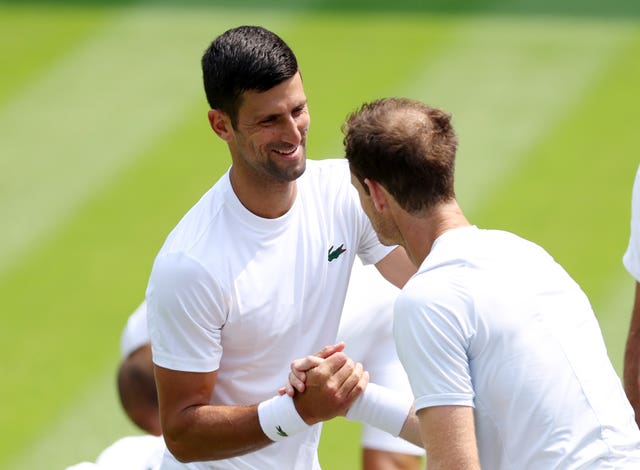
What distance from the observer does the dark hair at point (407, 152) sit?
2.83 m

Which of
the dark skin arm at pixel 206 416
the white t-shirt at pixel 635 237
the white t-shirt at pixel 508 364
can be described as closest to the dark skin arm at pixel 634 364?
the white t-shirt at pixel 635 237

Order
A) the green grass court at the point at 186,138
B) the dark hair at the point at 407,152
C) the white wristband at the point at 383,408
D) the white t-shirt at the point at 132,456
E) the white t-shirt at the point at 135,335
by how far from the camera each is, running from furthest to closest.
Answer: the green grass court at the point at 186,138 → the white t-shirt at the point at 135,335 → the white t-shirt at the point at 132,456 → the white wristband at the point at 383,408 → the dark hair at the point at 407,152

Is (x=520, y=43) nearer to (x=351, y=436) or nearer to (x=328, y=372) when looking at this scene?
(x=351, y=436)

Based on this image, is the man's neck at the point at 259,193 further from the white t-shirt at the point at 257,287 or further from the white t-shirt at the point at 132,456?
the white t-shirt at the point at 132,456

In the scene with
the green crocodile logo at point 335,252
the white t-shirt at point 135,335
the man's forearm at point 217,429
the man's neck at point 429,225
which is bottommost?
the white t-shirt at point 135,335

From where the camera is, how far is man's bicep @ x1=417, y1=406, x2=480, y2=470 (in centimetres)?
261

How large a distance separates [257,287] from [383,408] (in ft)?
1.50

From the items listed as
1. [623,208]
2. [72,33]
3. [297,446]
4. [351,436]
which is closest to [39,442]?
[351,436]

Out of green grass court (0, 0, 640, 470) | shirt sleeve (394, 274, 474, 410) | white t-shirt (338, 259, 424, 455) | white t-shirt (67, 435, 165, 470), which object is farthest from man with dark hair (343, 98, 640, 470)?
green grass court (0, 0, 640, 470)

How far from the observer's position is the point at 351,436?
17.4 ft

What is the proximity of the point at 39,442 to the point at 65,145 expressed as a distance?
2.47 metres

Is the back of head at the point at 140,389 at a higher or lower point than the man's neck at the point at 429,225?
lower

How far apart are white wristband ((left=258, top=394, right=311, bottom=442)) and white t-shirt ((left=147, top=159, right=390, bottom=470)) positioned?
0.18m

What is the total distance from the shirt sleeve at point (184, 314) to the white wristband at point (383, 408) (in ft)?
1.31
